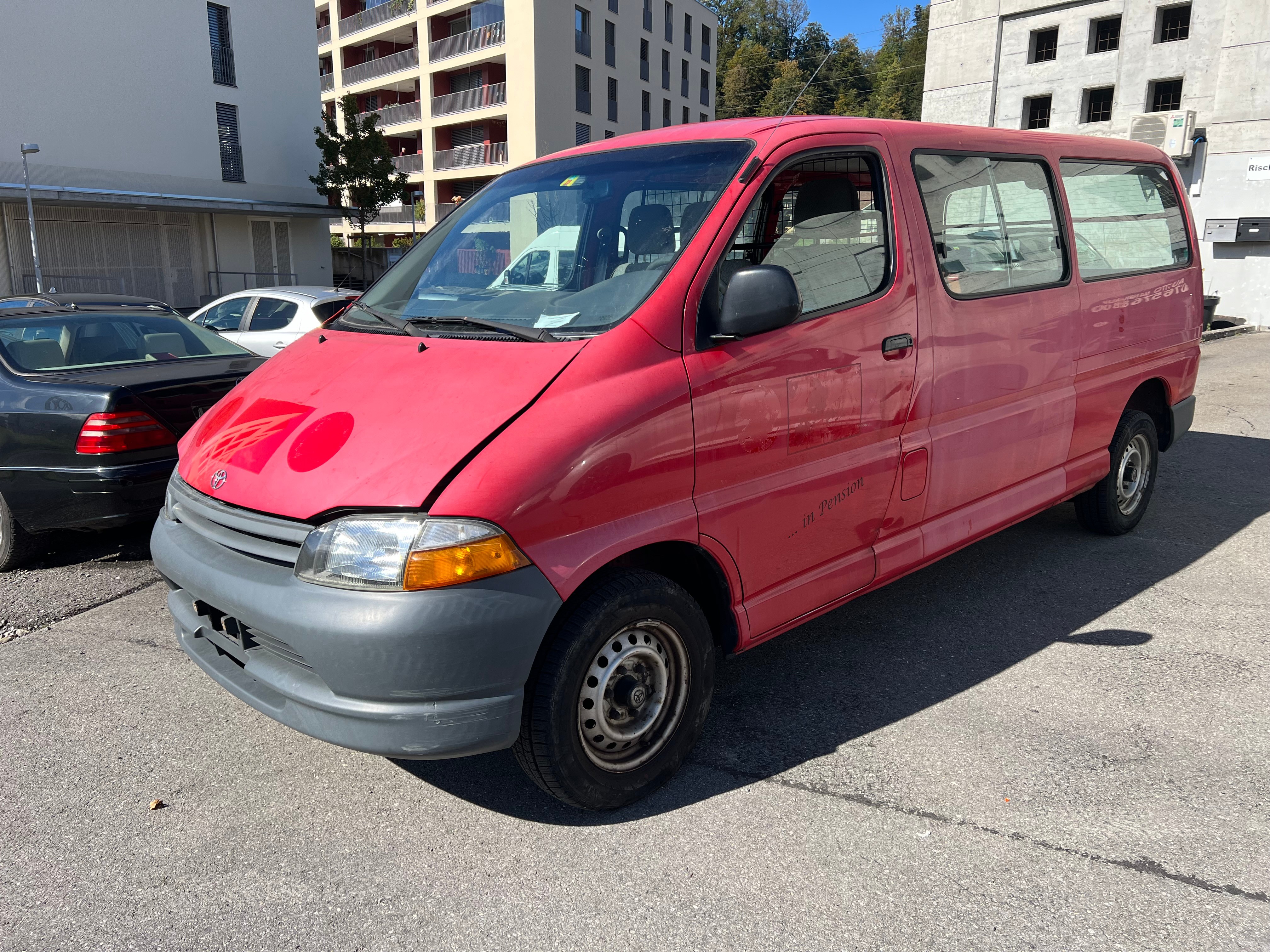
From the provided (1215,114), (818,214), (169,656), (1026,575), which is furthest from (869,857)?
(1215,114)

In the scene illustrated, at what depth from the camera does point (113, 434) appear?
4.84 meters

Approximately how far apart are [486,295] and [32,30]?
28010 millimetres

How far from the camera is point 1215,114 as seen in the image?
2489 centimetres

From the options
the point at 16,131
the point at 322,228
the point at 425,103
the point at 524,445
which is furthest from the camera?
the point at 425,103

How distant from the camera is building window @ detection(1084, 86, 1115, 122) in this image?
97.3 ft

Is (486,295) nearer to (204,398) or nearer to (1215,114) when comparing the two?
(204,398)

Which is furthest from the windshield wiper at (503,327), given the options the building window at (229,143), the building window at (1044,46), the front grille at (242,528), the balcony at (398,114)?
the balcony at (398,114)

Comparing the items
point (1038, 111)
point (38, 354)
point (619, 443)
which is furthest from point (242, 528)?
point (1038, 111)

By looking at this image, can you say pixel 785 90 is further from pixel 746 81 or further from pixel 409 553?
pixel 409 553

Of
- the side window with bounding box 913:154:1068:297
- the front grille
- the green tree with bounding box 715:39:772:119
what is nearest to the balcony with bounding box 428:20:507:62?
the green tree with bounding box 715:39:772:119

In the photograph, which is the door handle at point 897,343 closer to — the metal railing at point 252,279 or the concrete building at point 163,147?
the concrete building at point 163,147

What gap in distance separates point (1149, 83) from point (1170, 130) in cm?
358

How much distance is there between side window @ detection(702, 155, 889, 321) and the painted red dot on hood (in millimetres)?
1296

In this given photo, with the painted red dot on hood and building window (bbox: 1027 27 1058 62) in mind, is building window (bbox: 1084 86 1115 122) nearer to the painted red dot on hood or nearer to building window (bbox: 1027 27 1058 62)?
building window (bbox: 1027 27 1058 62)
